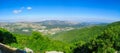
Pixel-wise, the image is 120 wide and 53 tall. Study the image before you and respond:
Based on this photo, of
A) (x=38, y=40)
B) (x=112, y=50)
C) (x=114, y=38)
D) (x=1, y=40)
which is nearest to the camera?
(x=1, y=40)

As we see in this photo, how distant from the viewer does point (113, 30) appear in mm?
44938

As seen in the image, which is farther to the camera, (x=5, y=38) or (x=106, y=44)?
(x=106, y=44)

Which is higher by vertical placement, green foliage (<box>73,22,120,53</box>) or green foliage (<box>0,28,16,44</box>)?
green foliage (<box>0,28,16,44</box>)

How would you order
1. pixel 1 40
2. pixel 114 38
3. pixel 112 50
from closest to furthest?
pixel 1 40 < pixel 112 50 < pixel 114 38

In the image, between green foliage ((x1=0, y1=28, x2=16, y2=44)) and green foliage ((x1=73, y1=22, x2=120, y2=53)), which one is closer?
green foliage ((x1=0, y1=28, x2=16, y2=44))

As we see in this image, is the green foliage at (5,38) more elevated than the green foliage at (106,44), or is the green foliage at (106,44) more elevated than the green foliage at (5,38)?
the green foliage at (5,38)

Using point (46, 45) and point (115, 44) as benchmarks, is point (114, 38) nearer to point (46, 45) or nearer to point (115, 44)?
Answer: point (115, 44)

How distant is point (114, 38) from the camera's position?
4228cm

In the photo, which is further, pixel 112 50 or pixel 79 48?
pixel 79 48

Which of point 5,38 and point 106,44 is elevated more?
point 5,38

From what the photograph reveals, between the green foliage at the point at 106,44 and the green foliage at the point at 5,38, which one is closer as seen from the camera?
the green foliage at the point at 5,38

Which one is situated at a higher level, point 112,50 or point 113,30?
point 113,30

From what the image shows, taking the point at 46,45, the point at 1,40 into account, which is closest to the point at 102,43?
the point at 46,45

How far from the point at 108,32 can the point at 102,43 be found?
127 inches
